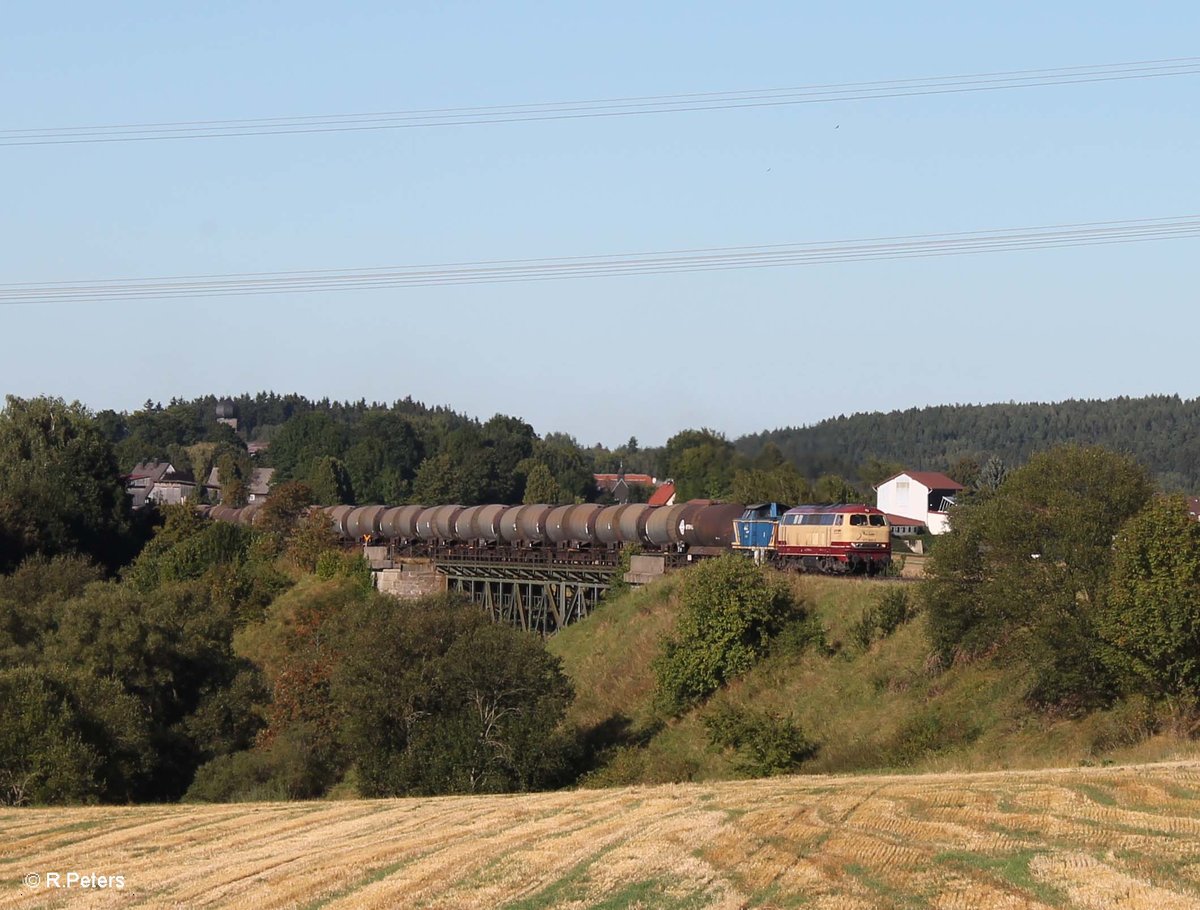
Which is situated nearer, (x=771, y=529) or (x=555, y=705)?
(x=555, y=705)

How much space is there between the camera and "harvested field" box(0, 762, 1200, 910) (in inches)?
678

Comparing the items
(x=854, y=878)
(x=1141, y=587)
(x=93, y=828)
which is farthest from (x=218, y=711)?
(x=854, y=878)

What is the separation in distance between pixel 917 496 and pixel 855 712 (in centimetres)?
5910

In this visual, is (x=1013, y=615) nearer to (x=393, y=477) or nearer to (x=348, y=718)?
(x=348, y=718)

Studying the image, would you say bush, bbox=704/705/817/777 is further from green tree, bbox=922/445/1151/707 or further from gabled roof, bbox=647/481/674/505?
gabled roof, bbox=647/481/674/505

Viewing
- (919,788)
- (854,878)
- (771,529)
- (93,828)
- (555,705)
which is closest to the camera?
(854,878)

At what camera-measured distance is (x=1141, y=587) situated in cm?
3388

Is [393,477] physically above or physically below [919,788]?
above

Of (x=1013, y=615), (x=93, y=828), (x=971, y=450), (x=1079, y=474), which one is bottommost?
(x=93, y=828)

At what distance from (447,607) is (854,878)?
29.7 metres

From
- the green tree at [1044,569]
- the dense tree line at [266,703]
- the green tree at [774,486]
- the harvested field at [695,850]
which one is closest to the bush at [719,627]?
the dense tree line at [266,703]

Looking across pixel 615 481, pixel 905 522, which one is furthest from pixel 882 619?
pixel 615 481

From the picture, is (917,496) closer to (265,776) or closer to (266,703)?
(266,703)

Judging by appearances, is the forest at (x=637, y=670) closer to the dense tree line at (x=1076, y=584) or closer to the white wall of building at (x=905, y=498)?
the dense tree line at (x=1076, y=584)
